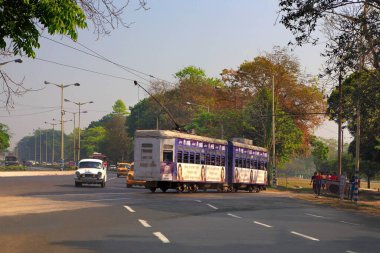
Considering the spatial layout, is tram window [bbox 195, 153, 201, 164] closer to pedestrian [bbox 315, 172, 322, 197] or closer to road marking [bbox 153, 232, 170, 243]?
pedestrian [bbox 315, 172, 322, 197]

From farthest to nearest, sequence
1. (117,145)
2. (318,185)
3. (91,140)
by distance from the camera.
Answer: (91,140) < (117,145) < (318,185)

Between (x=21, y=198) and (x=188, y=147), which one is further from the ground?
(x=188, y=147)

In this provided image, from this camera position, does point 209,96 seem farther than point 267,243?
Yes

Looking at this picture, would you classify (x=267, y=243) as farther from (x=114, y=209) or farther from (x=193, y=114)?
(x=193, y=114)

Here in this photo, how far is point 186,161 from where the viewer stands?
121ft

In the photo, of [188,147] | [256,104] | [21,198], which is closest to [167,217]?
[21,198]

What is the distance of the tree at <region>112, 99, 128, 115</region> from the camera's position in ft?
618

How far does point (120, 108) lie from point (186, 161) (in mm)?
153019

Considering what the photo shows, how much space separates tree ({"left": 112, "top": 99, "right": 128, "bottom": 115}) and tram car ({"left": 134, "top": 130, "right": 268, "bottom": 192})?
475 feet

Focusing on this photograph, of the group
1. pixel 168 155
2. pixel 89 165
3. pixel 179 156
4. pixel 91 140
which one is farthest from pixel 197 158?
pixel 91 140

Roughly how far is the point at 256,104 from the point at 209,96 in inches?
1463

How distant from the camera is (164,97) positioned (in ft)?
352

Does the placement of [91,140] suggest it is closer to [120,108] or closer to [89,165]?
[120,108]

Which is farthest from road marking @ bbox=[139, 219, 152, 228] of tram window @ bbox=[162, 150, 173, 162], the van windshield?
the van windshield
